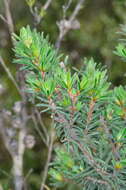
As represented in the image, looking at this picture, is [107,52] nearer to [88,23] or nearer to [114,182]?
[88,23]

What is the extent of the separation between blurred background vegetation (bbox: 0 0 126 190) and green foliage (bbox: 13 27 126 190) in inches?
45.1

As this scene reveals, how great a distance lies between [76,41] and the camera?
2260 mm

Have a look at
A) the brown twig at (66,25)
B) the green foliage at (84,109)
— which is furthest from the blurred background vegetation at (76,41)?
the green foliage at (84,109)

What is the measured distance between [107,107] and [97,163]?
0.36 ft

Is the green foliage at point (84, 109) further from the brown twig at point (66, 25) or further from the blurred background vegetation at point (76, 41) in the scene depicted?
the blurred background vegetation at point (76, 41)

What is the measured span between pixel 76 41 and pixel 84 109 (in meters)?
1.69

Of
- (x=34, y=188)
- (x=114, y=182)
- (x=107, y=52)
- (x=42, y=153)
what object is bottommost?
(x=34, y=188)

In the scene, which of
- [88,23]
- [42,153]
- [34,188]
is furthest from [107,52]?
[34,188]

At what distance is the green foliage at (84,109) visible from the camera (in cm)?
57

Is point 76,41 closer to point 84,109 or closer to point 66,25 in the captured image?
point 66,25

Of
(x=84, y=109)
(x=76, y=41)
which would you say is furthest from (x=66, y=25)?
(x=76, y=41)

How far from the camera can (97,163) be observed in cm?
65

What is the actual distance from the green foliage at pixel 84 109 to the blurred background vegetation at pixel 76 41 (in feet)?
3.76

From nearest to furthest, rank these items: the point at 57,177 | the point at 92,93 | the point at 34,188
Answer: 1. the point at 92,93
2. the point at 57,177
3. the point at 34,188
